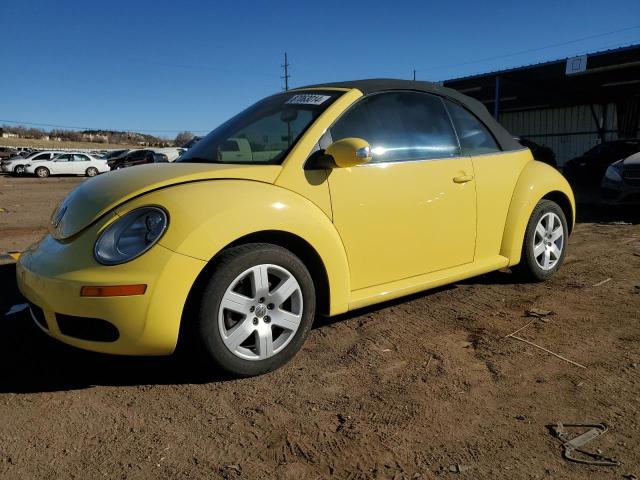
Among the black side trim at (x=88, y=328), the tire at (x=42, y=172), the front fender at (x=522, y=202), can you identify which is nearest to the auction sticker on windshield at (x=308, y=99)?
the front fender at (x=522, y=202)

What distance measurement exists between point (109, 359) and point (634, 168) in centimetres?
791

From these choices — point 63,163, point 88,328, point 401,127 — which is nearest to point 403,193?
point 401,127

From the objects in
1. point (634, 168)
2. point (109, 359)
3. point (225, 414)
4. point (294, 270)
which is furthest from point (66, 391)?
point (634, 168)

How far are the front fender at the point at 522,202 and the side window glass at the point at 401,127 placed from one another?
71 cm

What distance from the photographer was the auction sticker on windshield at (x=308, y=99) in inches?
128

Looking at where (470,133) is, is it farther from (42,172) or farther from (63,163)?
(63,163)

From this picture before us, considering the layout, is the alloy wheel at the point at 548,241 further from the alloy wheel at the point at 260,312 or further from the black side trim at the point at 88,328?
the black side trim at the point at 88,328

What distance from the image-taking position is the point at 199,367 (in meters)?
2.67

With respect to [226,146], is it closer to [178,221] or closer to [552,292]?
[178,221]

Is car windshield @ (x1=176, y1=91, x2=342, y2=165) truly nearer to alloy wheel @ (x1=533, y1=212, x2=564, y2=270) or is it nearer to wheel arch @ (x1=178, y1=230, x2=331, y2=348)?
wheel arch @ (x1=178, y1=230, x2=331, y2=348)

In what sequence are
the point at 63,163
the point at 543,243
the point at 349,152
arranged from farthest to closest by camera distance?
the point at 63,163
the point at 543,243
the point at 349,152

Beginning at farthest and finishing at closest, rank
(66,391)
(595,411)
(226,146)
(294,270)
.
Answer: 1. (226,146)
2. (294,270)
3. (66,391)
4. (595,411)

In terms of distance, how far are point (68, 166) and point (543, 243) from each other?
3130 centimetres

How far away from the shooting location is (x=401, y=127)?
337 cm
